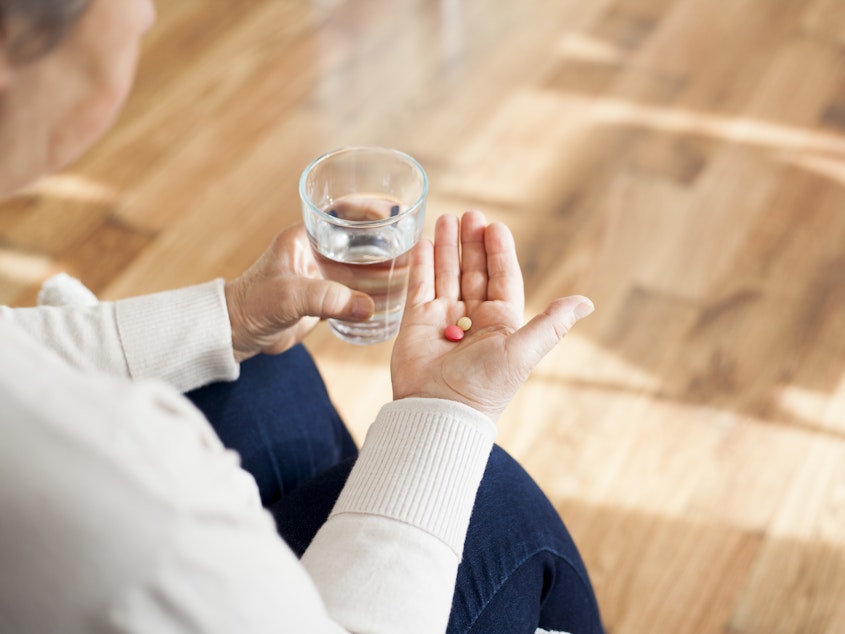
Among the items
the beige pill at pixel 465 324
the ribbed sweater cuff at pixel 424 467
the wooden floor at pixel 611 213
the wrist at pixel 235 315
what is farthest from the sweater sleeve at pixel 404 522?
the wooden floor at pixel 611 213

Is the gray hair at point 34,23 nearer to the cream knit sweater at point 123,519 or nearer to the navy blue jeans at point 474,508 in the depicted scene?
the cream knit sweater at point 123,519

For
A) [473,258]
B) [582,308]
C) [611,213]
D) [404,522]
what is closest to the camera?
[404,522]

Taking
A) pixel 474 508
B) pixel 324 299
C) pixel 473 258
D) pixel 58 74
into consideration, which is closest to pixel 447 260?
pixel 473 258

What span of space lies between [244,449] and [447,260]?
0.91 ft

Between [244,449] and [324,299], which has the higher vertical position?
[324,299]

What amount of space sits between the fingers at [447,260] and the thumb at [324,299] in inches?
3.2

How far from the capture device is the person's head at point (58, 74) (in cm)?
48

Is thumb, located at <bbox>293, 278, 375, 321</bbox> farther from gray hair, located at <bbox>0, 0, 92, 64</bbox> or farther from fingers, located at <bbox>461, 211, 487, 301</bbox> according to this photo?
gray hair, located at <bbox>0, 0, 92, 64</bbox>

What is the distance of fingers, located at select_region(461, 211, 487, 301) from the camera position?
91 cm

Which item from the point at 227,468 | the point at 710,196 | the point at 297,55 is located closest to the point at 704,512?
the point at 710,196

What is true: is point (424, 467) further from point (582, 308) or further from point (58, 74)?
point (58, 74)

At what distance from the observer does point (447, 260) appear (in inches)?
36.7

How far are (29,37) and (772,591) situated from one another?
1.14 metres

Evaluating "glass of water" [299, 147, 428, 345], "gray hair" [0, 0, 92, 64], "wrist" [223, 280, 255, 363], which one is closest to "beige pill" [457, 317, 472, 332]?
"glass of water" [299, 147, 428, 345]
